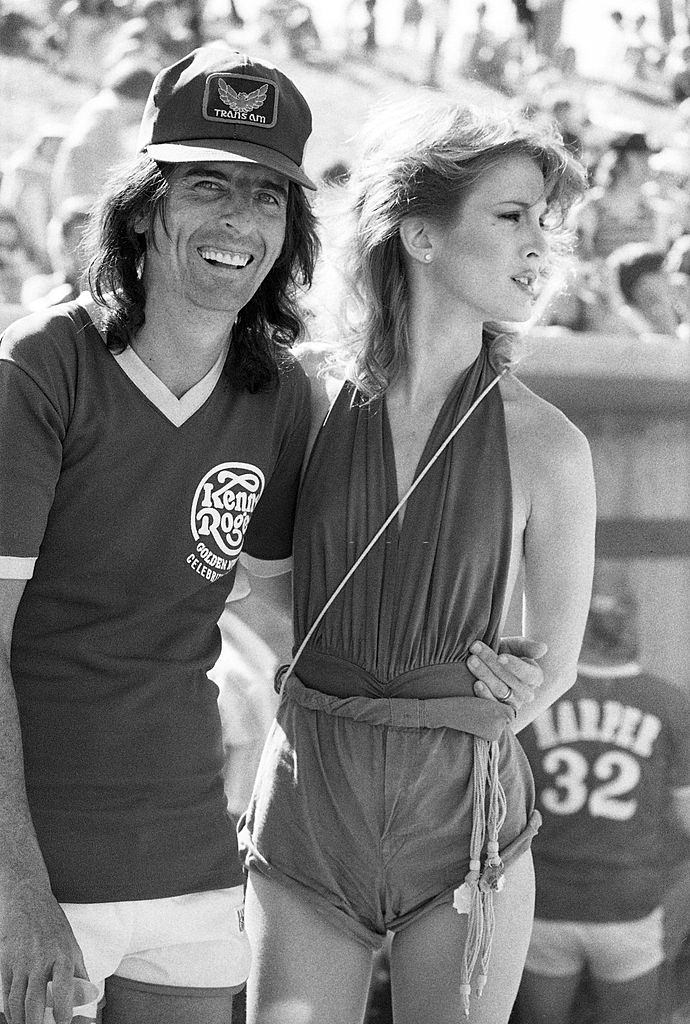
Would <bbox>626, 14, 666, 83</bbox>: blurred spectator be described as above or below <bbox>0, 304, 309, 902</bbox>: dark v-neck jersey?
above

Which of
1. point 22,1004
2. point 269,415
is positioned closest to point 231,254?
point 269,415

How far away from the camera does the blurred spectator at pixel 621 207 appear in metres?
5.68

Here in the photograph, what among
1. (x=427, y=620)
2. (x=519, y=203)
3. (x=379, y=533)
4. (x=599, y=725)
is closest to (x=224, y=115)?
(x=519, y=203)

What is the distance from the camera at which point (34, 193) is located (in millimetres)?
4938

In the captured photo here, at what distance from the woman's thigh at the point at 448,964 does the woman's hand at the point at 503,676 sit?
0.77ft

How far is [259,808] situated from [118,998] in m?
0.33

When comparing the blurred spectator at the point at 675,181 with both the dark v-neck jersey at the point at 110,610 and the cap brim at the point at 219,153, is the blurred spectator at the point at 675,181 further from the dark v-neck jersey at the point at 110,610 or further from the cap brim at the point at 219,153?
the dark v-neck jersey at the point at 110,610

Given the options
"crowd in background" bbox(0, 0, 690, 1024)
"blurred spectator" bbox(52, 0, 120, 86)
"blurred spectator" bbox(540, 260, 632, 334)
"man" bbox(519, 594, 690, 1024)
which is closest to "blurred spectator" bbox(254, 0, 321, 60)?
"crowd in background" bbox(0, 0, 690, 1024)

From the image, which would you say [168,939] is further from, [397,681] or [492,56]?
[492,56]

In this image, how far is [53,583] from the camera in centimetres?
159

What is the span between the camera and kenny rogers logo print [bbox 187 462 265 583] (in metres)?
1.65

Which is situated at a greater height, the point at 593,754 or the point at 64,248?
the point at 64,248

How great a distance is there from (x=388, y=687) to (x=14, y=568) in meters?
0.55

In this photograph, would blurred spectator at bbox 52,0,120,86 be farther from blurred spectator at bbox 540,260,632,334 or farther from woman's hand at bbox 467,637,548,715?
woman's hand at bbox 467,637,548,715
